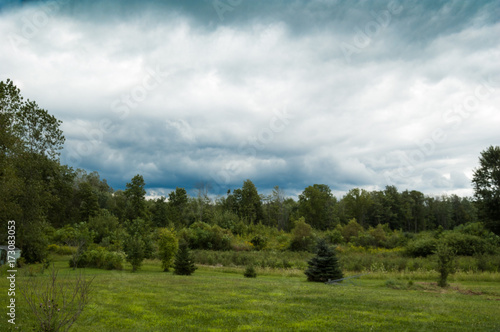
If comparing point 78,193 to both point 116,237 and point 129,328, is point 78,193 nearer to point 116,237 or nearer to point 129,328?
point 116,237

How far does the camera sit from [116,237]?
38469mm

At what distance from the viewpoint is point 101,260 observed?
23984 millimetres

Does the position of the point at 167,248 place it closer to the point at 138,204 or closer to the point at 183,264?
the point at 183,264

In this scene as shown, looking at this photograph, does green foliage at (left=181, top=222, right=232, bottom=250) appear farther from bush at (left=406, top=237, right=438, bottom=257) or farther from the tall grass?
bush at (left=406, top=237, right=438, bottom=257)

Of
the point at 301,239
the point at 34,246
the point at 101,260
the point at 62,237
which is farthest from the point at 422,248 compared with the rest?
the point at 62,237

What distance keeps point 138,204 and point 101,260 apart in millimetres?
35441

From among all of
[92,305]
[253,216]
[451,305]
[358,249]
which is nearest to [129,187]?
[253,216]

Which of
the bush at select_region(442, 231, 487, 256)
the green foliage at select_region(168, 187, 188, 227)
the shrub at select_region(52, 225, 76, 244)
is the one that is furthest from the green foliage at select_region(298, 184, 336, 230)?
the shrub at select_region(52, 225, 76, 244)

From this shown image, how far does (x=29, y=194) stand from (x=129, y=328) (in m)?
21.1

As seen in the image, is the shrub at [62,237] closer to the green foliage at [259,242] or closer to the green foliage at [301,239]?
the green foliage at [259,242]

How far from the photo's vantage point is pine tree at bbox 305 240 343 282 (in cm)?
1962

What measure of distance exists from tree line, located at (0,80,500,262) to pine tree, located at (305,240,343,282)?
12.2 meters

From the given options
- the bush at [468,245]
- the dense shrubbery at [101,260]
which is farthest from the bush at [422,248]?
the dense shrubbery at [101,260]

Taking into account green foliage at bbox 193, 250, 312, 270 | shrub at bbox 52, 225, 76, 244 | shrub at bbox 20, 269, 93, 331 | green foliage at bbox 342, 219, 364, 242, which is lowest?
green foliage at bbox 193, 250, 312, 270
